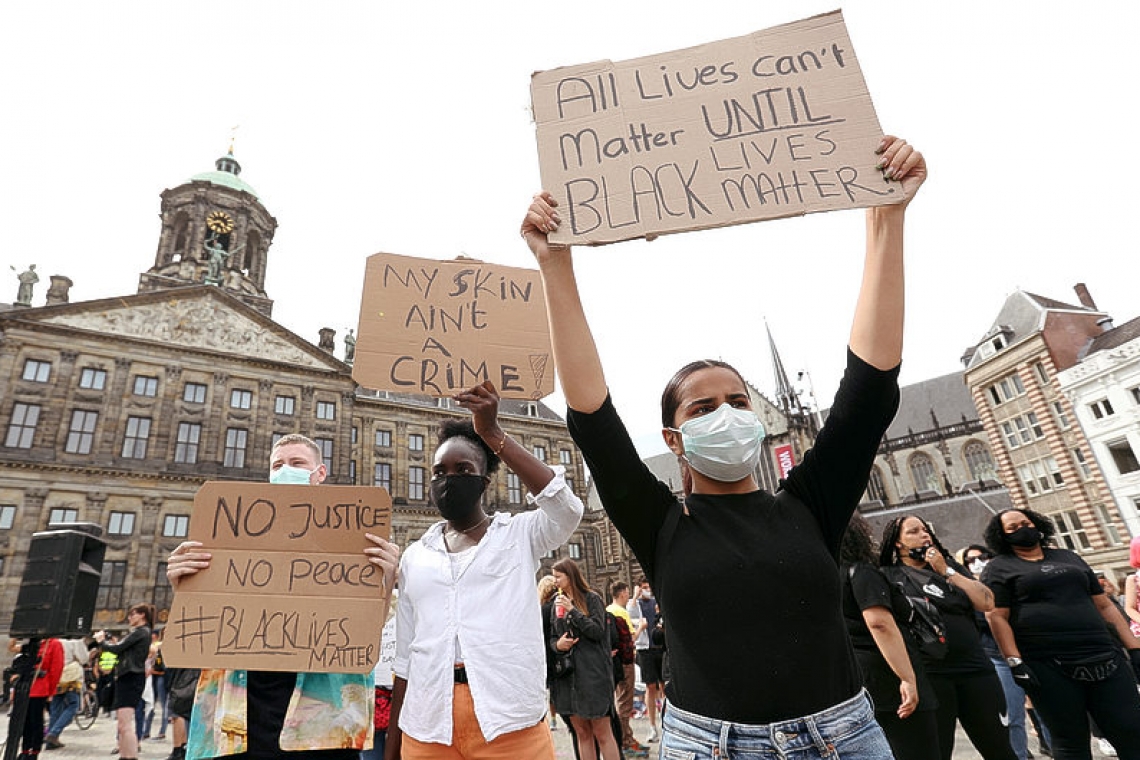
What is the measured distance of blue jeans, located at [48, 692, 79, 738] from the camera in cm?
944

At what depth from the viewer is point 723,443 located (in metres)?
1.83

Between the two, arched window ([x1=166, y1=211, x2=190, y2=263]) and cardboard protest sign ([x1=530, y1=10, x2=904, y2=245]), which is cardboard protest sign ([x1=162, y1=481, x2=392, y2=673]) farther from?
arched window ([x1=166, y1=211, x2=190, y2=263])

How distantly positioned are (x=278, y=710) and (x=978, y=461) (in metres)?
55.0

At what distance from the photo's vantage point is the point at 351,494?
2.62m

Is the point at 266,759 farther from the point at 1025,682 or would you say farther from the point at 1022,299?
the point at 1022,299

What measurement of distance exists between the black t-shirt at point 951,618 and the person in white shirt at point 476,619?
272cm

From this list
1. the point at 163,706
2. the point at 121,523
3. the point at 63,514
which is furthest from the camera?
the point at 121,523

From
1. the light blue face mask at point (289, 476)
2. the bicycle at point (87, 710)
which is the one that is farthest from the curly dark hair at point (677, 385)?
the bicycle at point (87, 710)

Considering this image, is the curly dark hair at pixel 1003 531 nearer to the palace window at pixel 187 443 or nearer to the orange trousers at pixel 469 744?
the orange trousers at pixel 469 744

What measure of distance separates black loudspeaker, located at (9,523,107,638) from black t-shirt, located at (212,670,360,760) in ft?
12.5

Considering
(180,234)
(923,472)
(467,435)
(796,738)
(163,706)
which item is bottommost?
(163,706)

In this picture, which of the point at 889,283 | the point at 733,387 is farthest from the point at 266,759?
the point at 889,283

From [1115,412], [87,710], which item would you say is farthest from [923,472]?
[87,710]

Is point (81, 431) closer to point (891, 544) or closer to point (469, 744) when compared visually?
point (469, 744)
